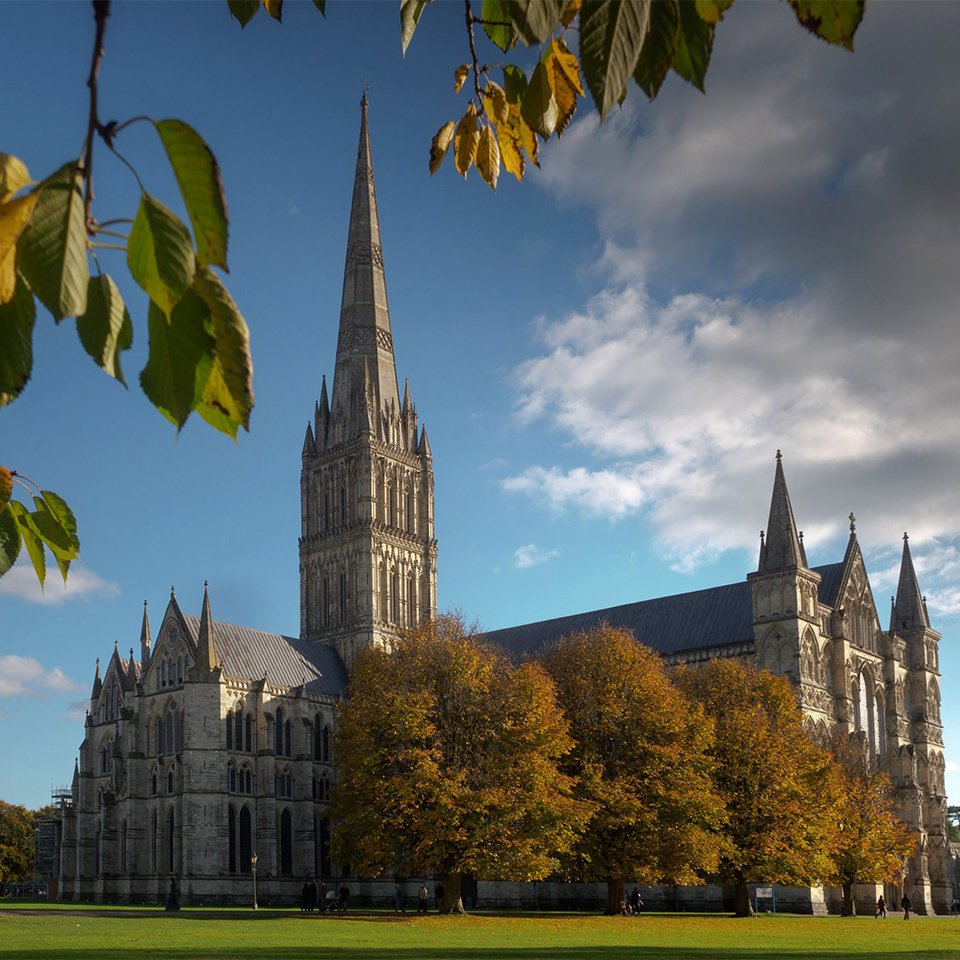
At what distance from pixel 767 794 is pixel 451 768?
13455 mm

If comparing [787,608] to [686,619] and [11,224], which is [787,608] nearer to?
[686,619]

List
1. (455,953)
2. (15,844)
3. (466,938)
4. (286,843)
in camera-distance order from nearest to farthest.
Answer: (455,953) < (466,938) < (286,843) < (15,844)

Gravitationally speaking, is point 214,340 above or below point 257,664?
below

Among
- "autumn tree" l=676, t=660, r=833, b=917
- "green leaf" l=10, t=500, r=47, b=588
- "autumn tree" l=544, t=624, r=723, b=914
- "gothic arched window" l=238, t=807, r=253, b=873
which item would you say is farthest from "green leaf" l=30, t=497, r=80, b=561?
"gothic arched window" l=238, t=807, r=253, b=873

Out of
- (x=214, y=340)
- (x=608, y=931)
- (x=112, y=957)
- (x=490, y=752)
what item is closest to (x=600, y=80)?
(x=214, y=340)

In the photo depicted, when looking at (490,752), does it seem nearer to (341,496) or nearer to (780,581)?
(780,581)

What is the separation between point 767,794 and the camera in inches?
1987

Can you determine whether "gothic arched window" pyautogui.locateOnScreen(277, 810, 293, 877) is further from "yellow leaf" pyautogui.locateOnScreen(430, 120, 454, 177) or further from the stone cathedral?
"yellow leaf" pyautogui.locateOnScreen(430, 120, 454, 177)

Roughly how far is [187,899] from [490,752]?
74.8 ft

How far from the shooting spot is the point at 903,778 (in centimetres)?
7394

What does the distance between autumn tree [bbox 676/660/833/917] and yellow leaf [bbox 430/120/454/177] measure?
47.7 metres

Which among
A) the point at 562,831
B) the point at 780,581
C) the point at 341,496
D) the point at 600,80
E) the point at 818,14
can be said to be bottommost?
the point at 562,831

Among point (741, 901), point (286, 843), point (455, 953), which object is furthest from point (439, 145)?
point (286, 843)

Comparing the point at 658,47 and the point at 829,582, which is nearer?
the point at 658,47
